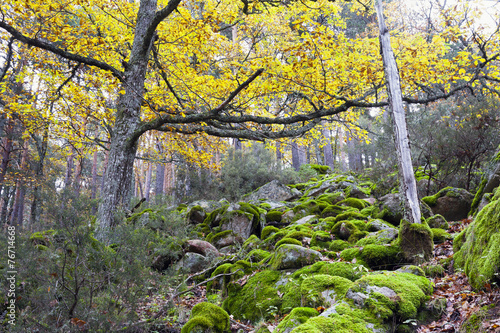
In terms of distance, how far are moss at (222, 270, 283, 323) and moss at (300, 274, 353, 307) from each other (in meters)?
0.58

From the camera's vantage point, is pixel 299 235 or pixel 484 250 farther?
pixel 299 235

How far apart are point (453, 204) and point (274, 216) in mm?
4343

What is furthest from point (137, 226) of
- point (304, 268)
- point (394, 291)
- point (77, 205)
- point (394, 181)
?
point (394, 181)

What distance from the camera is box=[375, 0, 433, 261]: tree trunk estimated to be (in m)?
4.55

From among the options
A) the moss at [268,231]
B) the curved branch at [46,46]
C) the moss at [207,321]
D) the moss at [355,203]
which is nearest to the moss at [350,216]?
the moss at [355,203]

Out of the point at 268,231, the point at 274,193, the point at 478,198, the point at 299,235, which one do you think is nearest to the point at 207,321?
the point at 299,235

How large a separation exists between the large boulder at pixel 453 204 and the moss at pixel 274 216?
12.4ft

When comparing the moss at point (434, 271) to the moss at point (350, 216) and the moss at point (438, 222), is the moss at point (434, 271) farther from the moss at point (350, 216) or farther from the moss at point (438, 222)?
the moss at point (350, 216)

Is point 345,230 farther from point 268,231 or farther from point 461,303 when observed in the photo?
point 461,303

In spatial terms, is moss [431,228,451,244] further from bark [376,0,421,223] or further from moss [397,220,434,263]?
moss [397,220,434,263]

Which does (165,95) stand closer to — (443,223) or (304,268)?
(304,268)

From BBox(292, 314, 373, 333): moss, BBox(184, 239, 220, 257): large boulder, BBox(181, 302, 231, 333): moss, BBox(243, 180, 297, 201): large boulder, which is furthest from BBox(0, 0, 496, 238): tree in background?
BBox(292, 314, 373, 333): moss

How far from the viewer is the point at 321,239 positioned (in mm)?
5871

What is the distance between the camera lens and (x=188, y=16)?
7477 mm
